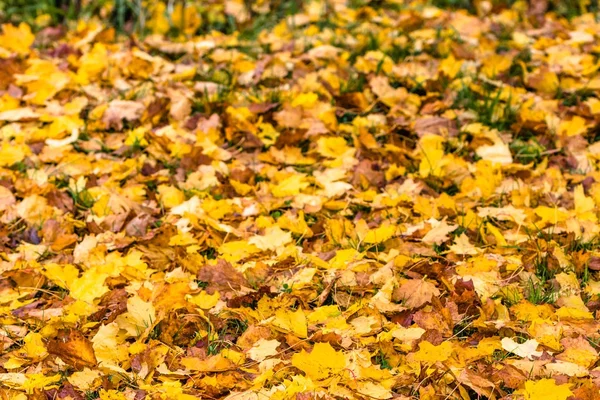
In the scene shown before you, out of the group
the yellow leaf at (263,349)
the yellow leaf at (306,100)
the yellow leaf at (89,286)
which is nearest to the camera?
the yellow leaf at (263,349)

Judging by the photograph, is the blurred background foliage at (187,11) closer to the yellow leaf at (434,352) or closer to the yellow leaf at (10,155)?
the yellow leaf at (10,155)

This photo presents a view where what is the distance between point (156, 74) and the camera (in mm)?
4168

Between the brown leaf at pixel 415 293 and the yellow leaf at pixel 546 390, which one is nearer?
the yellow leaf at pixel 546 390

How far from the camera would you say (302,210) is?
3068mm

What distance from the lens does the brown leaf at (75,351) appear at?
7.24 feet

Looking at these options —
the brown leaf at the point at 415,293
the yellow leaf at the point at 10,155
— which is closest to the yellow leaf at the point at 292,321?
the brown leaf at the point at 415,293

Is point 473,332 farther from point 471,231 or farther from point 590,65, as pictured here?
point 590,65

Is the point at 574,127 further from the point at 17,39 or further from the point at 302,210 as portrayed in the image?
the point at 17,39

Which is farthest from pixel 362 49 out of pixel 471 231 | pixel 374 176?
pixel 471 231

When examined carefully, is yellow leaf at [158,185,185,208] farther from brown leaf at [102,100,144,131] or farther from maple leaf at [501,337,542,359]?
maple leaf at [501,337,542,359]

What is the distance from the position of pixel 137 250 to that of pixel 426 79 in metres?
1.73

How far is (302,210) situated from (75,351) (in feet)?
3.59

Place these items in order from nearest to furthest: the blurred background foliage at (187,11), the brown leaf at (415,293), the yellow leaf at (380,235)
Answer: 1. the brown leaf at (415,293)
2. the yellow leaf at (380,235)
3. the blurred background foliage at (187,11)

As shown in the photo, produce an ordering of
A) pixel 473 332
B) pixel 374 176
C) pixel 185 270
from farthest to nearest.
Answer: pixel 374 176 < pixel 185 270 < pixel 473 332
